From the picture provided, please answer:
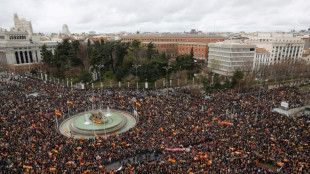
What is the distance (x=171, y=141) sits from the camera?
23.6 m

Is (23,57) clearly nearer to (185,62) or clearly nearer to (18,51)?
(18,51)

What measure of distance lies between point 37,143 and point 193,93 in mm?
30959

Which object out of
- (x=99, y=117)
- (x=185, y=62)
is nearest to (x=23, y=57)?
(x=185, y=62)

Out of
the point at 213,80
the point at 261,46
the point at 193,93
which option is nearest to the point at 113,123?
the point at 193,93

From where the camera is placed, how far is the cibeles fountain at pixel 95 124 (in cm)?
2857

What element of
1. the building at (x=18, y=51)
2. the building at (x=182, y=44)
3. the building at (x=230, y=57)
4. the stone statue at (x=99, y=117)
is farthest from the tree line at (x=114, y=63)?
the stone statue at (x=99, y=117)

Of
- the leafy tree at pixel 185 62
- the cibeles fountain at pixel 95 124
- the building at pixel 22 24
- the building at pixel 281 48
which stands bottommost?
the cibeles fountain at pixel 95 124

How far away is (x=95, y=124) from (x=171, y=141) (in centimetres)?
1258

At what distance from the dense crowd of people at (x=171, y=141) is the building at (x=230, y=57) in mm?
30193

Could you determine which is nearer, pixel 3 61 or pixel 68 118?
pixel 68 118

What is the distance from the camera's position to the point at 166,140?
23844 millimetres

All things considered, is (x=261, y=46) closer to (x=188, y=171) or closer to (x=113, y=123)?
(x=113, y=123)

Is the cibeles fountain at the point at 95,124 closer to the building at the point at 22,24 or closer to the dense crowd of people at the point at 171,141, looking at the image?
the dense crowd of people at the point at 171,141

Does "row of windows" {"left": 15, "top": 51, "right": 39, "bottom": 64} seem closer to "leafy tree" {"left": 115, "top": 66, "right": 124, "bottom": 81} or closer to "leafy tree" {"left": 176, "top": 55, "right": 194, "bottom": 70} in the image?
"leafy tree" {"left": 115, "top": 66, "right": 124, "bottom": 81}
